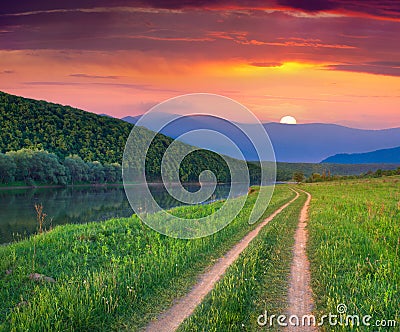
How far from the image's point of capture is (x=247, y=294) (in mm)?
8508

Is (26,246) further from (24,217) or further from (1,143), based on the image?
(1,143)

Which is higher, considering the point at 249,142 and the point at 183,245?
the point at 249,142

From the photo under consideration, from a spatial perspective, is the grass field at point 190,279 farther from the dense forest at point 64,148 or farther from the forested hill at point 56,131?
the forested hill at point 56,131

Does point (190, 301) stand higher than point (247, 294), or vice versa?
point (247, 294)

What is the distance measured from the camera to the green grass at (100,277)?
751 centimetres

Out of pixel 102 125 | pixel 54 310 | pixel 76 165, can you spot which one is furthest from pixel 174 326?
pixel 102 125

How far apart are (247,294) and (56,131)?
463 ft

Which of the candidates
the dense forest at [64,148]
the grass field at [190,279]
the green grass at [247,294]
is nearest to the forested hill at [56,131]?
the dense forest at [64,148]

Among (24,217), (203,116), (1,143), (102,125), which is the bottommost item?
(24,217)

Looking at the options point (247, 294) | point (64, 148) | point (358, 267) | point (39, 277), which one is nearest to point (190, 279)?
point (247, 294)

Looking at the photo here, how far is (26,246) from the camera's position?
49.9 feet

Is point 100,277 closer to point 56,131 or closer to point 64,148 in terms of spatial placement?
point 64,148

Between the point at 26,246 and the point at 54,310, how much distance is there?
8.80 m

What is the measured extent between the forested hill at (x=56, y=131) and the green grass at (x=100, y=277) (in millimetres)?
106521
